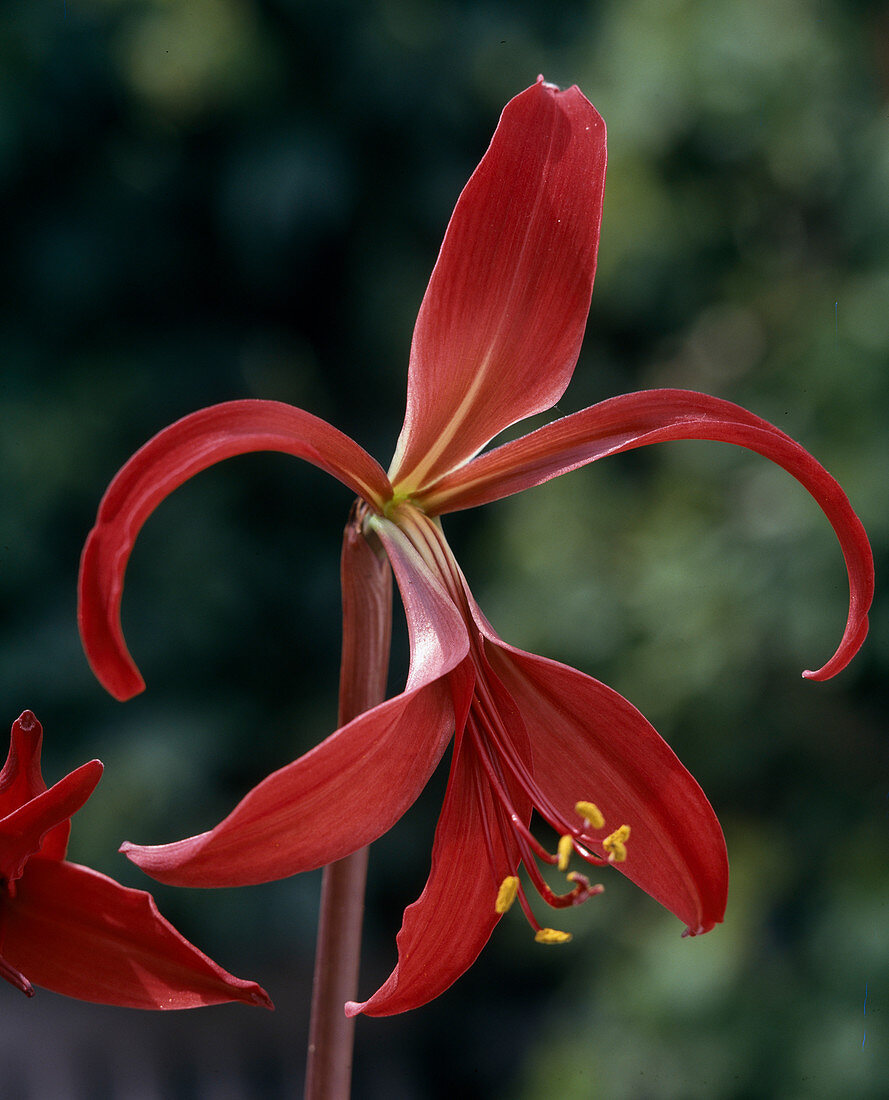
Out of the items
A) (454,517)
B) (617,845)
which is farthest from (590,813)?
(454,517)

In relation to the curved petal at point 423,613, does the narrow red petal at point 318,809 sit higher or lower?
lower

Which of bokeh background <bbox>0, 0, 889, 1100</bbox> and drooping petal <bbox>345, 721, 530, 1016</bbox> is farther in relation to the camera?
bokeh background <bbox>0, 0, 889, 1100</bbox>

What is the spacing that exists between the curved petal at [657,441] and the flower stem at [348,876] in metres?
0.03

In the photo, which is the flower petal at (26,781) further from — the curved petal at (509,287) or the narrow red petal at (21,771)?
the curved petal at (509,287)

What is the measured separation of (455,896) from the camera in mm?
289

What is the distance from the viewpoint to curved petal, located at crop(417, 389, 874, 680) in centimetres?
28

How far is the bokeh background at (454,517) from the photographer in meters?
1.00

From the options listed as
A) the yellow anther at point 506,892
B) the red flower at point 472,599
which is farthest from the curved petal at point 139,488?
the yellow anther at point 506,892

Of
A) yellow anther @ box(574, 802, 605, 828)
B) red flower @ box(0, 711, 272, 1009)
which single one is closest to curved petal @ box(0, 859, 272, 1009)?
red flower @ box(0, 711, 272, 1009)

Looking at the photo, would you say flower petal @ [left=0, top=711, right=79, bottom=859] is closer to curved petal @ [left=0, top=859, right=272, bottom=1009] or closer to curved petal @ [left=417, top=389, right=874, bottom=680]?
curved petal @ [left=0, top=859, right=272, bottom=1009]

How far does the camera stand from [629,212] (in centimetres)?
113

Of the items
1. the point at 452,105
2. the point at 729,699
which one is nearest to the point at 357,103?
the point at 452,105

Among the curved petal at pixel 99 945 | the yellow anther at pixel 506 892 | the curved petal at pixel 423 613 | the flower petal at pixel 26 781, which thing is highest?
the curved petal at pixel 423 613

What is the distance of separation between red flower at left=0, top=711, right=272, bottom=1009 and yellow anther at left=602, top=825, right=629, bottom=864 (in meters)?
0.10
